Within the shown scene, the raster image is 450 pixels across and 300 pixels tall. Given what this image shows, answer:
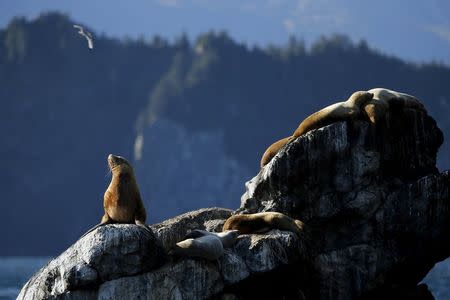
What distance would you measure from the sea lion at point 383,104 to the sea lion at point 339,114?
0.17m

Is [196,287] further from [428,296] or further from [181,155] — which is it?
[181,155]

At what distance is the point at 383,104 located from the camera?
2609 cm

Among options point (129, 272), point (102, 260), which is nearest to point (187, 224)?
point (129, 272)

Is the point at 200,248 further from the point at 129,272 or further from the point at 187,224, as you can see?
the point at 187,224

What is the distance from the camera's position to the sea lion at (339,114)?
84.8ft

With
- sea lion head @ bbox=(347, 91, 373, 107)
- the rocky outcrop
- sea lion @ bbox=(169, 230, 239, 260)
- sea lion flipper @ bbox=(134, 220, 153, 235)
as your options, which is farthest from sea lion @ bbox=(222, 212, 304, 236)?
sea lion head @ bbox=(347, 91, 373, 107)

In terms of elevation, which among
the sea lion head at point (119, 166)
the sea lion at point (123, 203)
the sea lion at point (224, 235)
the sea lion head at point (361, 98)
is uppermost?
the sea lion head at point (361, 98)

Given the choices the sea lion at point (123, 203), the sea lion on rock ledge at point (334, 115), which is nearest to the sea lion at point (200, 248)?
the sea lion at point (123, 203)

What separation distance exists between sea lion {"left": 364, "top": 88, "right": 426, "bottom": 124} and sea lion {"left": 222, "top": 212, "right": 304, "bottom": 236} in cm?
339

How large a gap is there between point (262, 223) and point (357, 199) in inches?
101

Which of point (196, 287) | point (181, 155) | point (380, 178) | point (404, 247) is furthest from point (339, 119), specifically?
point (181, 155)

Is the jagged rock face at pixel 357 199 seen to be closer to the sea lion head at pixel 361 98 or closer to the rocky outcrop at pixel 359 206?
the rocky outcrop at pixel 359 206

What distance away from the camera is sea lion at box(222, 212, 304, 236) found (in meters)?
23.6

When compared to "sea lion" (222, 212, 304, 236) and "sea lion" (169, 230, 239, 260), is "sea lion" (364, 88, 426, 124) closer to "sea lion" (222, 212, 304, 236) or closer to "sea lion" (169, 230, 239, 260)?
"sea lion" (222, 212, 304, 236)
